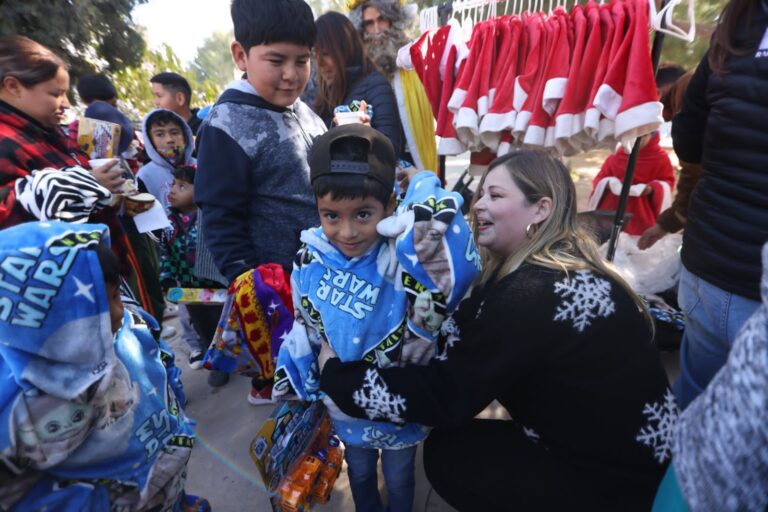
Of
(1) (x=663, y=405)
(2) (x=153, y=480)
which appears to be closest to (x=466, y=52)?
(1) (x=663, y=405)

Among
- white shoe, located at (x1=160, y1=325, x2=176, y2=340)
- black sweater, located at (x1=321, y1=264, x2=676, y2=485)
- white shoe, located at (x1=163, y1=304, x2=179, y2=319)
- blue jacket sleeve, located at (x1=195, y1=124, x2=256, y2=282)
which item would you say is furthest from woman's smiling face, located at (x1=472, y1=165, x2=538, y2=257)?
white shoe, located at (x1=163, y1=304, x2=179, y2=319)

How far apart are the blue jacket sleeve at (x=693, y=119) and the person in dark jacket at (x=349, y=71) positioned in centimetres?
140

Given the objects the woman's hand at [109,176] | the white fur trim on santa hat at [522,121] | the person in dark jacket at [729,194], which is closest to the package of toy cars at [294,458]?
the woman's hand at [109,176]

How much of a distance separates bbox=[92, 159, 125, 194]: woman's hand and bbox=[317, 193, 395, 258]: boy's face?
1269 millimetres

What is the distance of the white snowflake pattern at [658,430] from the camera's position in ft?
3.85

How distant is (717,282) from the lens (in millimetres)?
1246

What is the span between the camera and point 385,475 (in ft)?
5.09

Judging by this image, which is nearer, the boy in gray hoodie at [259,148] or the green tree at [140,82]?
the boy in gray hoodie at [259,148]

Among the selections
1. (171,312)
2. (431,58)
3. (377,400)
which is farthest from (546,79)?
(171,312)

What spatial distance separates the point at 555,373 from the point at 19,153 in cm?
215

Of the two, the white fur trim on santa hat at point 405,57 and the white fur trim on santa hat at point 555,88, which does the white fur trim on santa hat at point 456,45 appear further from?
the white fur trim on santa hat at point 555,88

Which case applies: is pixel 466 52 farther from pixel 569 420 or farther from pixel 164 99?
pixel 164 99

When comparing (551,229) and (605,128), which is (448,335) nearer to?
(551,229)

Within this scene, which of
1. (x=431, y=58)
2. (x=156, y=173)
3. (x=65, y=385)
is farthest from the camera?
(x=156, y=173)
